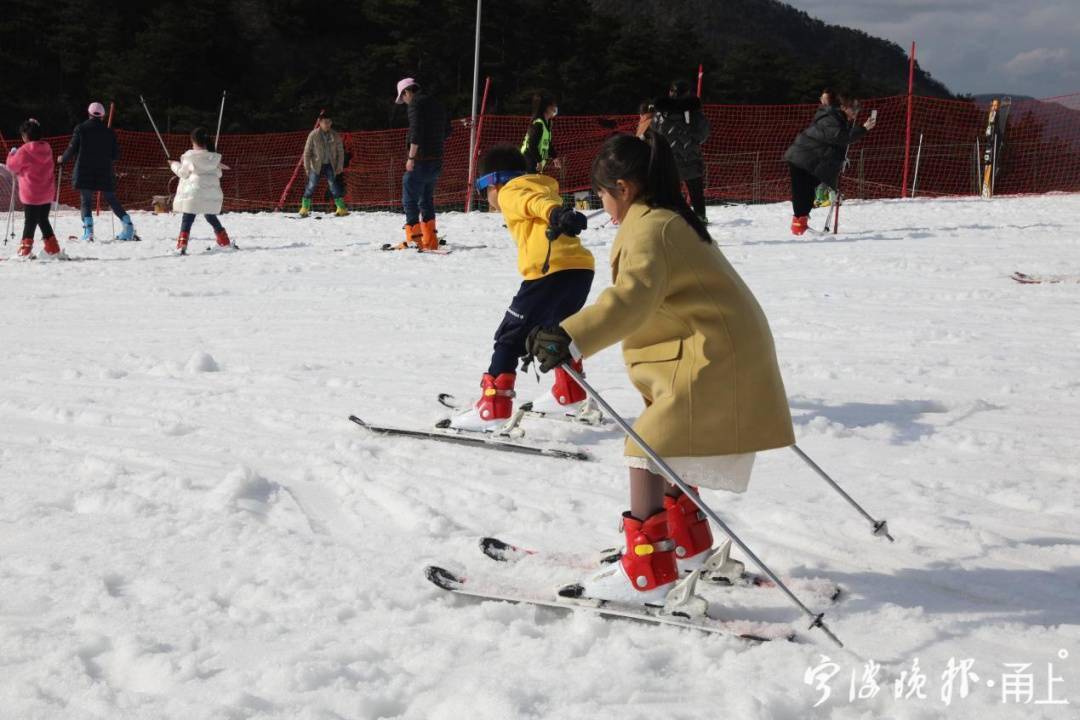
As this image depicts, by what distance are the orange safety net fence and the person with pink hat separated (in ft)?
22.9

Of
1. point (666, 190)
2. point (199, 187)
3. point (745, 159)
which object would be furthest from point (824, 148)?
point (745, 159)

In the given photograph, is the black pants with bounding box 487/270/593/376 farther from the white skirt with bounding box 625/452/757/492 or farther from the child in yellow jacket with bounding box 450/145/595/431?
the white skirt with bounding box 625/452/757/492

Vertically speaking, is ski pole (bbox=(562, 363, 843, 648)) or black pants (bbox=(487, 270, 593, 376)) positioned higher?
black pants (bbox=(487, 270, 593, 376))

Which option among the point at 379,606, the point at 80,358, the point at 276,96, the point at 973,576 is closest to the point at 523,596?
the point at 379,606

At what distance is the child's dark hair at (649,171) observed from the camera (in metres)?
2.68

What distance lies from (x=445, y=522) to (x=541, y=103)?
793 cm

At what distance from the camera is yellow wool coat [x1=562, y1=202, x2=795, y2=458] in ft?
8.45

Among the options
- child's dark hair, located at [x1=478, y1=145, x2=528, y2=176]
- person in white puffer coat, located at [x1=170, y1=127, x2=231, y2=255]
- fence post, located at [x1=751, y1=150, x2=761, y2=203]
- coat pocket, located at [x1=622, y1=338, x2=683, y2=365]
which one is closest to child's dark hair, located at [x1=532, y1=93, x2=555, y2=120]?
person in white puffer coat, located at [x1=170, y1=127, x2=231, y2=255]

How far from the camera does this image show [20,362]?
5785 mm

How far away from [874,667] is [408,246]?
872 centimetres

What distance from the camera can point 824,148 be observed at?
10734 mm

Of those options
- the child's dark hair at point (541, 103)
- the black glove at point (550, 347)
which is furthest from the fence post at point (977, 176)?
the black glove at point (550, 347)

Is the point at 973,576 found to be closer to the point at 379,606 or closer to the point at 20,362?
the point at 379,606

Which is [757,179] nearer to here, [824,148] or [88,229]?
[824,148]
